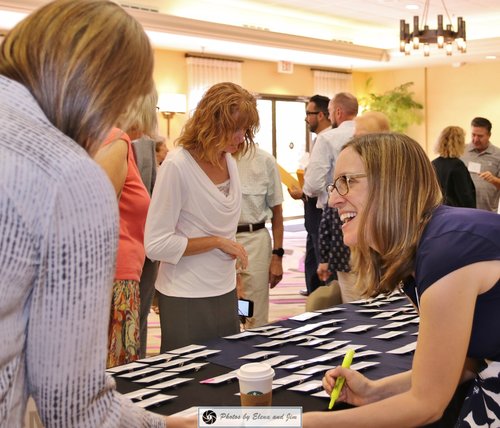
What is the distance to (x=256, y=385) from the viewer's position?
1.36m

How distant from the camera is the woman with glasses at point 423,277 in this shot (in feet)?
4.30

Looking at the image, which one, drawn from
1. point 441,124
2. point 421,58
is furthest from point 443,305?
point 441,124

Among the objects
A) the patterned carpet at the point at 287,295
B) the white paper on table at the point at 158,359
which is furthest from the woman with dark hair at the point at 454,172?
the white paper on table at the point at 158,359

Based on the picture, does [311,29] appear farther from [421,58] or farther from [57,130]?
[57,130]

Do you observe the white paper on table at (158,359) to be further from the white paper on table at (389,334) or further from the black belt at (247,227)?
the black belt at (247,227)

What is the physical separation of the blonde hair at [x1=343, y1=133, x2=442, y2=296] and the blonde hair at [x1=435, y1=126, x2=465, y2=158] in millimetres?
4471

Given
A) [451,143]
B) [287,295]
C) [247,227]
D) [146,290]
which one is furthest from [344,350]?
[287,295]

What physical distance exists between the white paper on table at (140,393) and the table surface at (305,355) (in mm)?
25

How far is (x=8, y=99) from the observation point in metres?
0.82

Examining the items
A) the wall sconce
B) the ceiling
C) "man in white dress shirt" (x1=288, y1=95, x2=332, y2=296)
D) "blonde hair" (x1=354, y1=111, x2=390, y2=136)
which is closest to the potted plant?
the ceiling

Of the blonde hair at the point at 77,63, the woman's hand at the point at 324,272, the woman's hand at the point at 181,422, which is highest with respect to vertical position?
the blonde hair at the point at 77,63

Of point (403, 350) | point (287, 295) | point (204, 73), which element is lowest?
point (287, 295)

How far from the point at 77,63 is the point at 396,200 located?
81cm

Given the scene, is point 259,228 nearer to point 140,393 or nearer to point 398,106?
point 140,393
